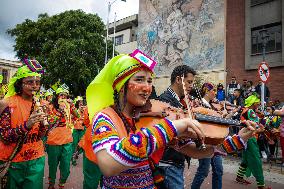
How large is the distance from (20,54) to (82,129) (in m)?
21.9

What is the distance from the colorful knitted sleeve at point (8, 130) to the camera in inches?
142

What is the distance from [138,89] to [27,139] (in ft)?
7.56

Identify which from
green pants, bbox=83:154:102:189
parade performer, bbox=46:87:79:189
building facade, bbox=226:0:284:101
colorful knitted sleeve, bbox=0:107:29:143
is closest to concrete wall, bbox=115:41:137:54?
building facade, bbox=226:0:284:101

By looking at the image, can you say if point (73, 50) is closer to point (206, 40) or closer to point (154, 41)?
point (154, 41)

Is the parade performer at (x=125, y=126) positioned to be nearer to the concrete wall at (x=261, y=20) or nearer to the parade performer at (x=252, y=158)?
the parade performer at (x=252, y=158)

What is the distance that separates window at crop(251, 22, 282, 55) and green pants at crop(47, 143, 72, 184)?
49.3 feet

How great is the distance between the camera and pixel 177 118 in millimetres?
2301

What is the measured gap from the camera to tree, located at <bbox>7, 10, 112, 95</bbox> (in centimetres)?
2645

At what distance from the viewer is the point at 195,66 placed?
21406mm

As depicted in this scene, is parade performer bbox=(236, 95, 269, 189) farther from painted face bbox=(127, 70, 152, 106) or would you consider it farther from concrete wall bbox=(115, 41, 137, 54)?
concrete wall bbox=(115, 41, 137, 54)

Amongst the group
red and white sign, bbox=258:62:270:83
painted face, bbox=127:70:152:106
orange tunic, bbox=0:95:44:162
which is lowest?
orange tunic, bbox=0:95:44:162

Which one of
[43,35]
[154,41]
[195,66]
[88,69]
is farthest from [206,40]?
[43,35]

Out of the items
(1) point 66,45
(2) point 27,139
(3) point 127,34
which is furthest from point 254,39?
(3) point 127,34

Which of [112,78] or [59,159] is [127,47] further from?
[112,78]
